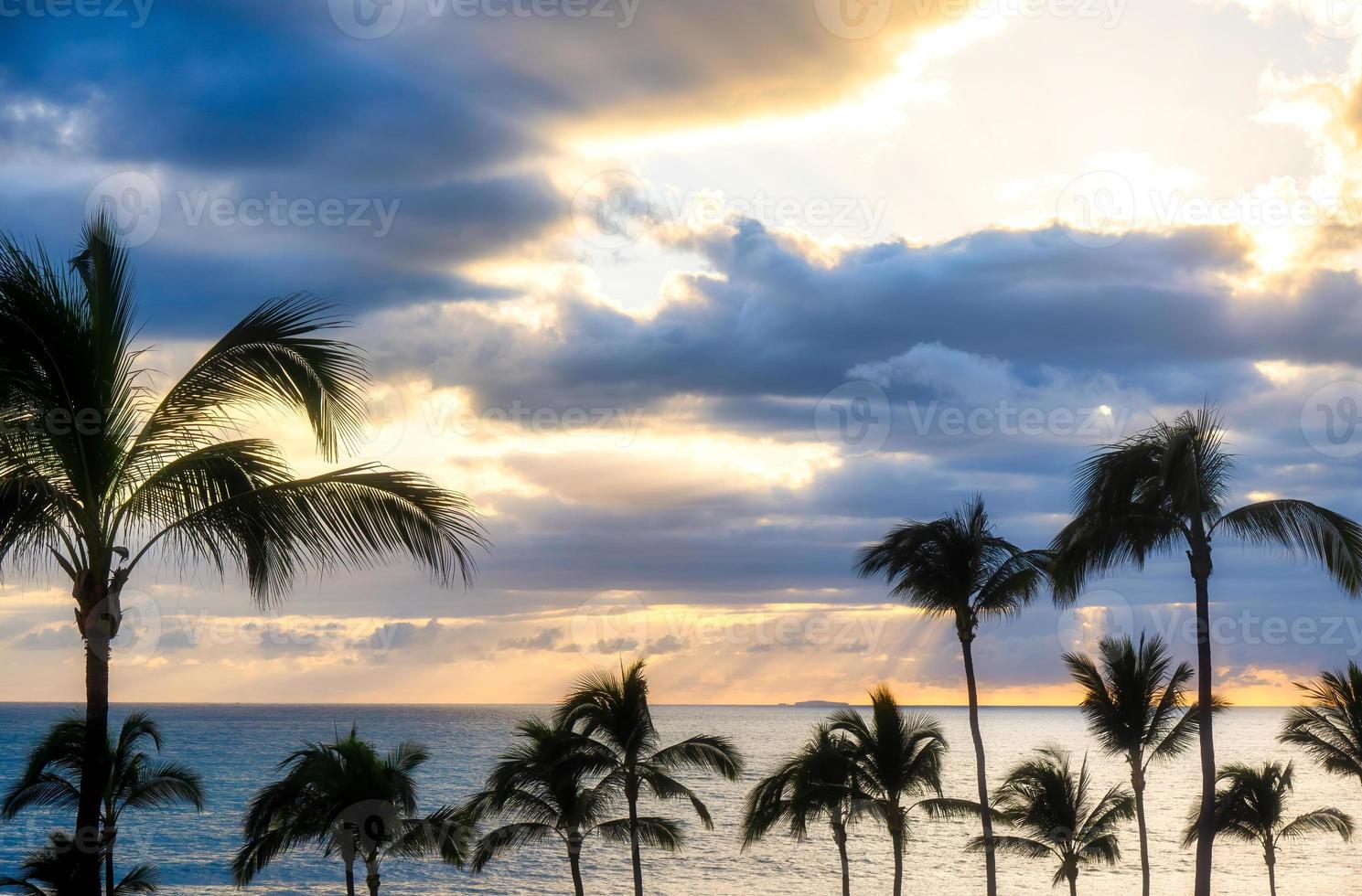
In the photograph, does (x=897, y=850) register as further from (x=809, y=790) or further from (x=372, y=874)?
(x=372, y=874)

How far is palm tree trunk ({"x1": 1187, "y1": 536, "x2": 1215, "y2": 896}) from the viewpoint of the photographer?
21.2 metres

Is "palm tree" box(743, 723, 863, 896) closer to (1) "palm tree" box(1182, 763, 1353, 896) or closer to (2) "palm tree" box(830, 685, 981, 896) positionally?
(2) "palm tree" box(830, 685, 981, 896)

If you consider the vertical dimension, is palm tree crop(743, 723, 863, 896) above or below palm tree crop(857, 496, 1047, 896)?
below

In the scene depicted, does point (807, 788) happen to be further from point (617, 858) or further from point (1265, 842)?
point (617, 858)

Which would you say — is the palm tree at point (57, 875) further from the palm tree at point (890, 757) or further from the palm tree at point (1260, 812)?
the palm tree at point (1260, 812)

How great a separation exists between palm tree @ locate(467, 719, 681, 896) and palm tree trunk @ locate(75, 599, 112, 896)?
1865cm

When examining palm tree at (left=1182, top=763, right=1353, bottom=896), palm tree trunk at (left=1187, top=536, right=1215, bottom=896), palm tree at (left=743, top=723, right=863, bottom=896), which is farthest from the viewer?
palm tree at (left=1182, top=763, right=1353, bottom=896)

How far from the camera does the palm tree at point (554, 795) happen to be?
2827 cm

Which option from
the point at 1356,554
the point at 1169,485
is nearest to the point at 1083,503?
the point at 1169,485

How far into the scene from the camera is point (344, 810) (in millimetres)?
28375

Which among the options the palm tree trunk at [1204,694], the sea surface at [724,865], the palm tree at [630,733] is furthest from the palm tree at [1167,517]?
the sea surface at [724,865]

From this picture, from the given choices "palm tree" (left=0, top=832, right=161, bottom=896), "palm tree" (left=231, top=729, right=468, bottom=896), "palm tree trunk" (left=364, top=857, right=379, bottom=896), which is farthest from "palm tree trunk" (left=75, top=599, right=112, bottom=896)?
"palm tree trunk" (left=364, top=857, right=379, bottom=896)

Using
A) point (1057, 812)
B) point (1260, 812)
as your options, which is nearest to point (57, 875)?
point (1057, 812)

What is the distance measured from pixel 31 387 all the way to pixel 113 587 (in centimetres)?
171
